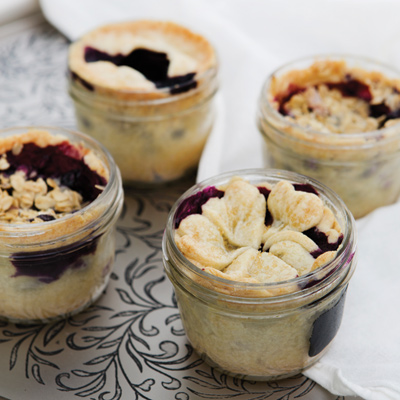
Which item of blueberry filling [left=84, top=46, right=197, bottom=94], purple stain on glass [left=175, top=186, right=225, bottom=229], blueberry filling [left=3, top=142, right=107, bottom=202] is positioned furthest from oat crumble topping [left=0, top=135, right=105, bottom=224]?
blueberry filling [left=84, top=46, right=197, bottom=94]

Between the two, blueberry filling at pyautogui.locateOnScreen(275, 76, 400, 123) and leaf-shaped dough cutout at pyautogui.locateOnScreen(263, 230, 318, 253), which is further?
blueberry filling at pyautogui.locateOnScreen(275, 76, 400, 123)

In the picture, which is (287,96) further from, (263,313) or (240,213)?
(263,313)

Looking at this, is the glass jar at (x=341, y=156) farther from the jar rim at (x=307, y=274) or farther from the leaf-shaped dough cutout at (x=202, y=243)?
the leaf-shaped dough cutout at (x=202, y=243)

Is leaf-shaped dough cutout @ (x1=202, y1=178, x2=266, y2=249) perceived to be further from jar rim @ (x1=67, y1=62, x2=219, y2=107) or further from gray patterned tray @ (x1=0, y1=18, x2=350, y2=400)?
jar rim @ (x1=67, y1=62, x2=219, y2=107)

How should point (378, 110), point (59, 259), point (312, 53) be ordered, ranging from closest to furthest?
point (59, 259), point (378, 110), point (312, 53)

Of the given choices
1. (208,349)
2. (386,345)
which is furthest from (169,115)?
(386,345)

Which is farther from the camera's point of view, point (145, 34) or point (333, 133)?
point (145, 34)

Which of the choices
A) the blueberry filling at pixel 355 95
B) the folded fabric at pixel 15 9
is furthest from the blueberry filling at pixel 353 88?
the folded fabric at pixel 15 9

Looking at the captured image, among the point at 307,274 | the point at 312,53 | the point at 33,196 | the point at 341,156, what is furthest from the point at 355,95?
the point at 33,196
